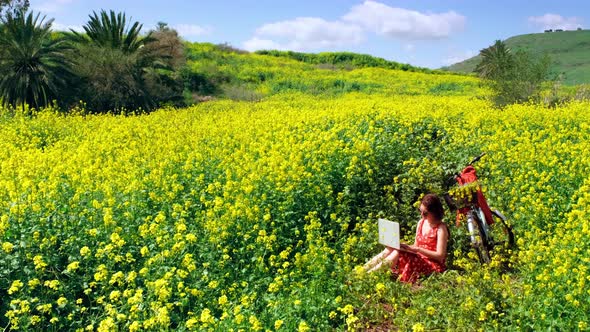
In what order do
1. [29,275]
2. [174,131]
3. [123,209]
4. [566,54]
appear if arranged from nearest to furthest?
[29,275], [123,209], [174,131], [566,54]

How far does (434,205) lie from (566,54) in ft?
189

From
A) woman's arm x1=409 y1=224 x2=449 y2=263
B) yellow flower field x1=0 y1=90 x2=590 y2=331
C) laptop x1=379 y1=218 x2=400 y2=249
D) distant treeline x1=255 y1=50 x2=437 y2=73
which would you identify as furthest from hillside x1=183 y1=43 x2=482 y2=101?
laptop x1=379 y1=218 x2=400 y2=249

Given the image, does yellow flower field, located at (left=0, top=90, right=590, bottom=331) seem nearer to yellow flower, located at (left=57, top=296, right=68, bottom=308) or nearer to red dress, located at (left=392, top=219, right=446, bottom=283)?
yellow flower, located at (left=57, top=296, right=68, bottom=308)

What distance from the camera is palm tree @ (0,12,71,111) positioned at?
18.8 metres

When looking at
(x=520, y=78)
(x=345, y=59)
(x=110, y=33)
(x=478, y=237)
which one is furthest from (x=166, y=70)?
(x=478, y=237)

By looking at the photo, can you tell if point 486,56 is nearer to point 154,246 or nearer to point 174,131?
point 174,131

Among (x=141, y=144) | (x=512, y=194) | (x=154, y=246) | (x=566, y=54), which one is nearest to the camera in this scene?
(x=154, y=246)

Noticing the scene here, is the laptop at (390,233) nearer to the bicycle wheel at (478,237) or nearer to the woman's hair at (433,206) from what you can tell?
the woman's hair at (433,206)

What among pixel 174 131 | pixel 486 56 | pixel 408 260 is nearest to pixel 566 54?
pixel 486 56

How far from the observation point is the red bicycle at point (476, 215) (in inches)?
228

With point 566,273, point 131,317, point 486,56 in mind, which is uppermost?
point 486,56

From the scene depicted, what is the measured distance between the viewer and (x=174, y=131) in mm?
11742

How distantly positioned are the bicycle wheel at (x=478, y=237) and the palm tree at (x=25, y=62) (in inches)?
672

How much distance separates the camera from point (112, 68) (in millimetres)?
22406
